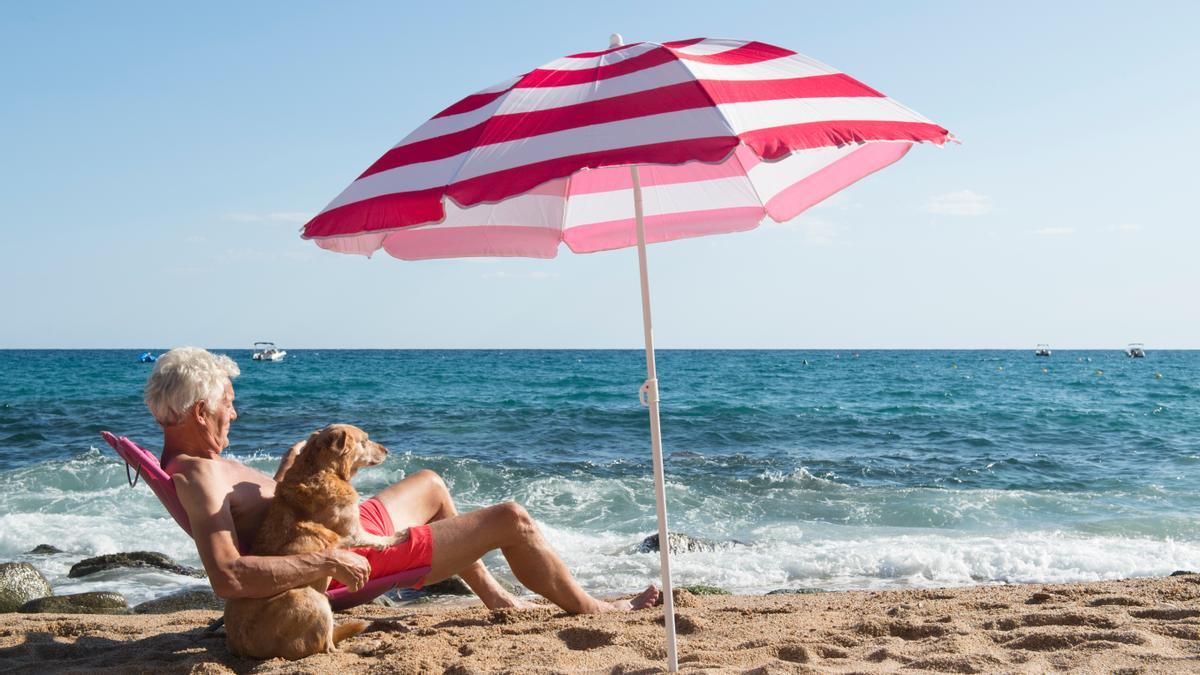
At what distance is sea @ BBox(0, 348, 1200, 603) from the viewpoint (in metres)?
7.46

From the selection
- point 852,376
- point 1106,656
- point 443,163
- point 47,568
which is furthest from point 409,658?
point 852,376

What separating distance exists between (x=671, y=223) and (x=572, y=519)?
603 cm

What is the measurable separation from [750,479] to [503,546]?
8.57m

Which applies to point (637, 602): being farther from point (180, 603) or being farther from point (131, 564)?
point (131, 564)

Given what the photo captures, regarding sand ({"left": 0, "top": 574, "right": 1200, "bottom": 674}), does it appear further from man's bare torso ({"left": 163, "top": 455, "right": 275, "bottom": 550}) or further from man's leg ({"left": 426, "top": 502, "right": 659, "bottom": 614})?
man's bare torso ({"left": 163, "top": 455, "right": 275, "bottom": 550})

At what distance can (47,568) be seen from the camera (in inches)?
305

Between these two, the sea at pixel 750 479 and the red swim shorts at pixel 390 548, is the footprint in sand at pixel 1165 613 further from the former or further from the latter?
the red swim shorts at pixel 390 548

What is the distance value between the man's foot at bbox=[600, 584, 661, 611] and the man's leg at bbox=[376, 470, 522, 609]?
47 centimetres

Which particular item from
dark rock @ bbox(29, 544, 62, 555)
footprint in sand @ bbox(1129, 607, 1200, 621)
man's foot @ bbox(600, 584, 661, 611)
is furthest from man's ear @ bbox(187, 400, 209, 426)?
dark rock @ bbox(29, 544, 62, 555)

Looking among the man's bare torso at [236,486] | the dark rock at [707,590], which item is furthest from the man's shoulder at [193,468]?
the dark rock at [707,590]

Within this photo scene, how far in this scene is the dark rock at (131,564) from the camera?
7387 mm

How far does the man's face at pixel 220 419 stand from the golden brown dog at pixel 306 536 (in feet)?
1.00

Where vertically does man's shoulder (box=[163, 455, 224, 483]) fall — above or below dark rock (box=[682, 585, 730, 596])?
above

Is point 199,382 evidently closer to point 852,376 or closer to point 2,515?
point 2,515
